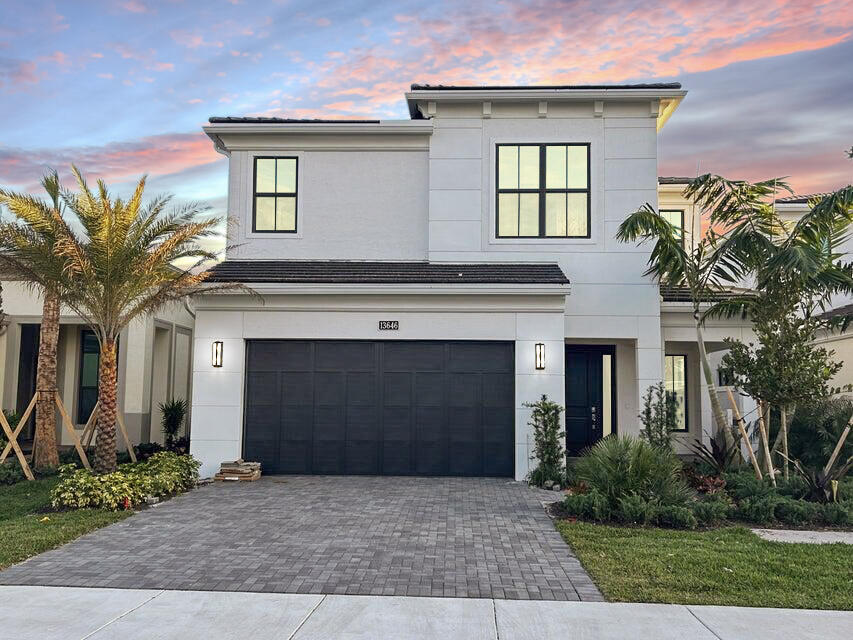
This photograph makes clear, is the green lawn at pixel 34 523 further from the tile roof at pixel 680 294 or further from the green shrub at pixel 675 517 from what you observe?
the tile roof at pixel 680 294

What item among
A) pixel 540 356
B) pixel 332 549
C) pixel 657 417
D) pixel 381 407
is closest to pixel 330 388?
pixel 381 407

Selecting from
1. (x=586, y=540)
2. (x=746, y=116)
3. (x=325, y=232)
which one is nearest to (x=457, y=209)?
(x=325, y=232)

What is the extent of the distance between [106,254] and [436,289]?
567 centimetres

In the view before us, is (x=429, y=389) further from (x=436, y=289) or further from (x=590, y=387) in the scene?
(x=590, y=387)

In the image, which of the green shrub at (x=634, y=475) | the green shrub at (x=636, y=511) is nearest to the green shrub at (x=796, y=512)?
the green shrub at (x=634, y=475)

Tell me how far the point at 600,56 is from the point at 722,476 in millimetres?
8157

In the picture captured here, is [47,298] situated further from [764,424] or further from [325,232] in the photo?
[764,424]

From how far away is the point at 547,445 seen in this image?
41.0 ft

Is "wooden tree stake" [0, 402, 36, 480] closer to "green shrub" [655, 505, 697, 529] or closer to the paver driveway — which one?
the paver driveway

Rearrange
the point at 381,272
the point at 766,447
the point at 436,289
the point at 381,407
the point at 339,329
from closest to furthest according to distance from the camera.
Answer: the point at 766,447 → the point at 436,289 → the point at 381,407 → the point at 339,329 → the point at 381,272

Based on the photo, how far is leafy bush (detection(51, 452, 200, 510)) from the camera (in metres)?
9.85

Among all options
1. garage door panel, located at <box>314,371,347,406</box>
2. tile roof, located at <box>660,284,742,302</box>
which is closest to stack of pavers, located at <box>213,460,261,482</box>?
garage door panel, located at <box>314,371,347,406</box>

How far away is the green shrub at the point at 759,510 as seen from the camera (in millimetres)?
9156

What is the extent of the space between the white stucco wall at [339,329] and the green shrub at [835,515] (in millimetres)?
4885
